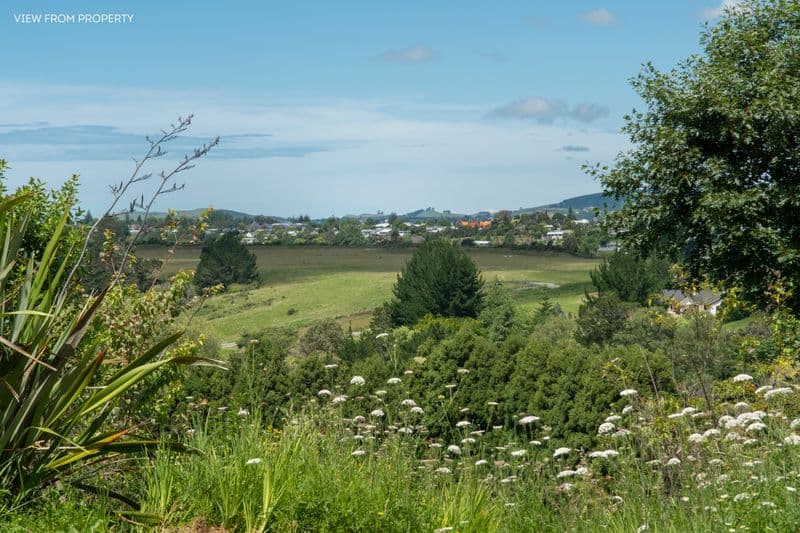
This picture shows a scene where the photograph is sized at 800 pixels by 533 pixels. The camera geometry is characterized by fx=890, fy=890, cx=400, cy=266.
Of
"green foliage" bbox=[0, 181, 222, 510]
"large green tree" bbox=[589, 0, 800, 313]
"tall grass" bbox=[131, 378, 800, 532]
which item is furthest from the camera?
"large green tree" bbox=[589, 0, 800, 313]

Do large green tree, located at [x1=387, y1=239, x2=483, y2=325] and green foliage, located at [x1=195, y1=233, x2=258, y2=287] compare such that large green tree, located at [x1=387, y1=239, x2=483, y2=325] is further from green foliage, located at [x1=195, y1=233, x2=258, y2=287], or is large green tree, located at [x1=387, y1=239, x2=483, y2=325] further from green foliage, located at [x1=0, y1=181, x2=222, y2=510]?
green foliage, located at [x1=0, y1=181, x2=222, y2=510]

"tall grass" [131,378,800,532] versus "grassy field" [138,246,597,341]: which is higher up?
"tall grass" [131,378,800,532]

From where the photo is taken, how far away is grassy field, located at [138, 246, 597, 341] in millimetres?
99500

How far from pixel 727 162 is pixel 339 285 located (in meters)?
94.0

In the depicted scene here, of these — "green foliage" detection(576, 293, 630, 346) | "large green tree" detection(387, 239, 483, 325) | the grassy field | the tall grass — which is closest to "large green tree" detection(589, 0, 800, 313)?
the tall grass

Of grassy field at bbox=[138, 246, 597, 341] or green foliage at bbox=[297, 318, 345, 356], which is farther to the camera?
grassy field at bbox=[138, 246, 597, 341]

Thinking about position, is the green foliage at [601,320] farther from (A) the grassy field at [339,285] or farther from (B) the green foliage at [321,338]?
(A) the grassy field at [339,285]

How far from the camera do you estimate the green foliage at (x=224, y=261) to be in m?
114

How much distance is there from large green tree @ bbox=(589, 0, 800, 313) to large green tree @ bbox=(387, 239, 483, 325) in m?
57.7

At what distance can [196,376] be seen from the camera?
2192 cm

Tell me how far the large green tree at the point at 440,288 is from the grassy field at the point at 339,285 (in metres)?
6.06

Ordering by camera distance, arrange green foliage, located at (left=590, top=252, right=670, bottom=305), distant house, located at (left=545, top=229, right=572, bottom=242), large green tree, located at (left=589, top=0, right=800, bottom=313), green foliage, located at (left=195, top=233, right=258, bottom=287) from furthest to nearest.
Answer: distant house, located at (left=545, top=229, right=572, bottom=242)
green foliage, located at (left=195, top=233, right=258, bottom=287)
green foliage, located at (left=590, top=252, right=670, bottom=305)
large green tree, located at (left=589, top=0, right=800, bottom=313)

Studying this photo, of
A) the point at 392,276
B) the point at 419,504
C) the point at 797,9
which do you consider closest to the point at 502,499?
the point at 419,504

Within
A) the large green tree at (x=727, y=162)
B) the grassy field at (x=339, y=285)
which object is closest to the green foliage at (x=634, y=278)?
the grassy field at (x=339, y=285)
